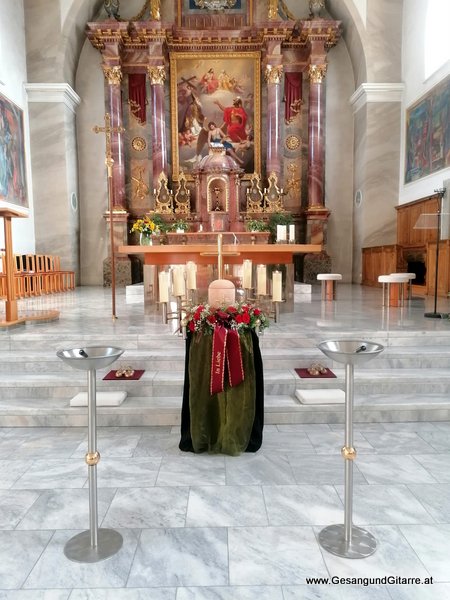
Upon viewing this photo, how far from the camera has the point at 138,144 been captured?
15.3m

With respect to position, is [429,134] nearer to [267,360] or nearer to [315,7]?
[315,7]

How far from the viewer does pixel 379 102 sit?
1391cm

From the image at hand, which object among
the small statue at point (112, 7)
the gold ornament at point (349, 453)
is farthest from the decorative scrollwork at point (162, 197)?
the gold ornament at point (349, 453)

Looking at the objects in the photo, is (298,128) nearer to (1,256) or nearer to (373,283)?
(373,283)

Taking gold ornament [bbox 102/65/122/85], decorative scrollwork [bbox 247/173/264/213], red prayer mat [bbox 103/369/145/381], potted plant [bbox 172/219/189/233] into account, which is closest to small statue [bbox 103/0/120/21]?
gold ornament [bbox 102/65/122/85]

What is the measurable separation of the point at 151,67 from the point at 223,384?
1311 centimetres

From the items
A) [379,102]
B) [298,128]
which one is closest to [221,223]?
[298,128]

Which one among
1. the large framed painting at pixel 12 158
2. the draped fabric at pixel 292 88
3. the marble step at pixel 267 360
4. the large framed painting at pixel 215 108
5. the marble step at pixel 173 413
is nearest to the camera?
the marble step at pixel 173 413

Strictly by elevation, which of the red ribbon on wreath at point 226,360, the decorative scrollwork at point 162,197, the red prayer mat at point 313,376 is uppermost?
the decorative scrollwork at point 162,197

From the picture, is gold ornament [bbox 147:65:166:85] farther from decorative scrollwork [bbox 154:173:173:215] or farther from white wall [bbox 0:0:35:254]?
white wall [bbox 0:0:35:254]

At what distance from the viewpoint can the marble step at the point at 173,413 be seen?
449cm

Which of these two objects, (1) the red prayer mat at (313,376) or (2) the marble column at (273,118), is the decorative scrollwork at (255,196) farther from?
(1) the red prayer mat at (313,376)

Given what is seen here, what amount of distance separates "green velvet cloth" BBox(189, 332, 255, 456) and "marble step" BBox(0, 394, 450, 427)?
708mm

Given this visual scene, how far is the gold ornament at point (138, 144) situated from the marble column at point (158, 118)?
76cm
